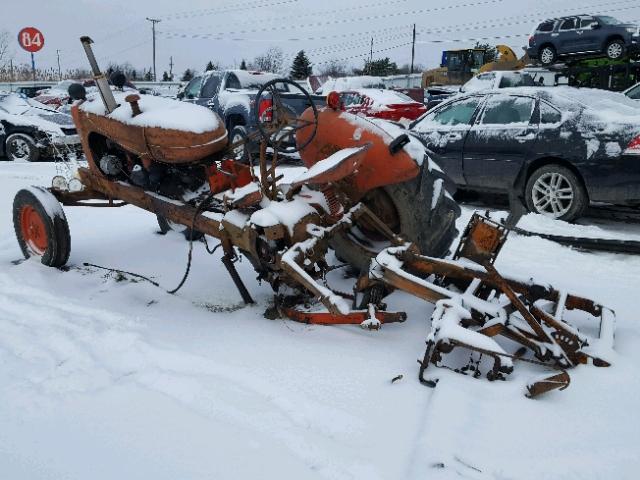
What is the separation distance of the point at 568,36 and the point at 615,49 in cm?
156

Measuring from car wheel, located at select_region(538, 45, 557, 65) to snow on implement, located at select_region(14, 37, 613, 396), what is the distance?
60.4 ft

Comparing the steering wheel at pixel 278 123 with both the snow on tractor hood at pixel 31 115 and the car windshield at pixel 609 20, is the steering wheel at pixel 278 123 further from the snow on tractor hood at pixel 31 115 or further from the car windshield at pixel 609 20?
the car windshield at pixel 609 20

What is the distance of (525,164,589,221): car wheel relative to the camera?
5.76 meters

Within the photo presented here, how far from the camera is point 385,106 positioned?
12461mm

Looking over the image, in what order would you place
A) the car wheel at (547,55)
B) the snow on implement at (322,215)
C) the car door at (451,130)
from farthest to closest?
1. the car wheel at (547,55)
2. the car door at (451,130)
3. the snow on implement at (322,215)

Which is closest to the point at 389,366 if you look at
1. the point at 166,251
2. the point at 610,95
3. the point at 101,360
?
the point at 101,360

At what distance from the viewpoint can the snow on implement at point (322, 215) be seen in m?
2.80

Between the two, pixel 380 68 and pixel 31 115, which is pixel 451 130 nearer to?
pixel 31 115

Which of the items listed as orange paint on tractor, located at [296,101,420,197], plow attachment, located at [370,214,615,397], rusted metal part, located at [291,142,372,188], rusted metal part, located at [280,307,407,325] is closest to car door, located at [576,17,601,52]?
orange paint on tractor, located at [296,101,420,197]

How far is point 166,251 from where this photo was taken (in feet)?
15.8

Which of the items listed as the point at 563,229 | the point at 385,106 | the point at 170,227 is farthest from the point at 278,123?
the point at 385,106

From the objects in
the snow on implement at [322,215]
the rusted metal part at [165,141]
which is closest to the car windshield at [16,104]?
the snow on implement at [322,215]

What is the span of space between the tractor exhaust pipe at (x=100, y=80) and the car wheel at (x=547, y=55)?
1885cm

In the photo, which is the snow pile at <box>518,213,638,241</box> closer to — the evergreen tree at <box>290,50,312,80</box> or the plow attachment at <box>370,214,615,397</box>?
A: the plow attachment at <box>370,214,615,397</box>
